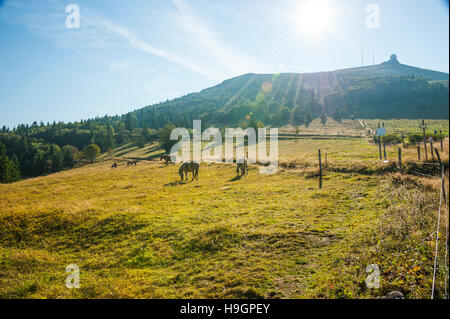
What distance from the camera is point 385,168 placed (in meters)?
21.7

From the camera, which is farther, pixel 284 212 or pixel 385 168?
pixel 385 168

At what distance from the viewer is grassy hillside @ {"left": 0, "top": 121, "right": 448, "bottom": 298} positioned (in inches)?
276

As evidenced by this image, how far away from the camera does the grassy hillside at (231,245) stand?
7.02m

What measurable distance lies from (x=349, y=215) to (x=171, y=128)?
3562 inches

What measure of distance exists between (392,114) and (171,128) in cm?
8178

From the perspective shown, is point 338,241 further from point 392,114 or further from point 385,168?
point 392,114

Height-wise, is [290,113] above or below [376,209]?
above

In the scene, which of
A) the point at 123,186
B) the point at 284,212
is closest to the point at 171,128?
the point at 123,186

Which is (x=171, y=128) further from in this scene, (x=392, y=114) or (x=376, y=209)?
(x=376, y=209)

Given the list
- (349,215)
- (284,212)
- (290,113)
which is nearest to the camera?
(349,215)

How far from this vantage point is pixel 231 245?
9703mm

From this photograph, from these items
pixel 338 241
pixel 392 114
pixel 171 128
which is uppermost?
pixel 171 128
